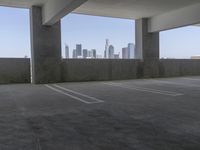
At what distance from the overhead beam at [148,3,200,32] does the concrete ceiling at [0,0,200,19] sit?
0.35 metres

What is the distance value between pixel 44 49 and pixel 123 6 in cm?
470

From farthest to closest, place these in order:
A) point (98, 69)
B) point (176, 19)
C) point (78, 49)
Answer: point (78, 49)
point (98, 69)
point (176, 19)

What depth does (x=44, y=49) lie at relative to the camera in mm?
10688

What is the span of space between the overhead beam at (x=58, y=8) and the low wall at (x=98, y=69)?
292cm

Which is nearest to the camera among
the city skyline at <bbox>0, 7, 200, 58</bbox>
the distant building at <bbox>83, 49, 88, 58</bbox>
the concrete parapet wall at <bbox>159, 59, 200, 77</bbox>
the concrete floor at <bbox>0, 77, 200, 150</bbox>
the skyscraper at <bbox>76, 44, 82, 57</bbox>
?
the concrete floor at <bbox>0, 77, 200, 150</bbox>

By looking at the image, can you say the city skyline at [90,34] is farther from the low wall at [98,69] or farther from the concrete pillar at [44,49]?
the low wall at [98,69]

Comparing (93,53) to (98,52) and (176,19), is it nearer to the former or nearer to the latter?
(98,52)

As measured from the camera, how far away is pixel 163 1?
9.89m

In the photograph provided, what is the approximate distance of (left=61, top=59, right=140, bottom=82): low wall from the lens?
1168 centimetres

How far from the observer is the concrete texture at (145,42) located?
13.4m

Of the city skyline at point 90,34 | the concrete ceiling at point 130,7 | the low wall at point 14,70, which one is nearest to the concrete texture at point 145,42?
the city skyline at point 90,34

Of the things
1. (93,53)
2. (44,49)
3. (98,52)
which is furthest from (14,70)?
(98,52)

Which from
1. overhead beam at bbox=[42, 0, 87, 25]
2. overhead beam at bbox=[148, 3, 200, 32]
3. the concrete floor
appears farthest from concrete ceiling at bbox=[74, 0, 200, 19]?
the concrete floor

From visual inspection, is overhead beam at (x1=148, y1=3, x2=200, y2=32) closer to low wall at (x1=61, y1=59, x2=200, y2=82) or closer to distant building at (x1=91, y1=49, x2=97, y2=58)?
low wall at (x1=61, y1=59, x2=200, y2=82)
